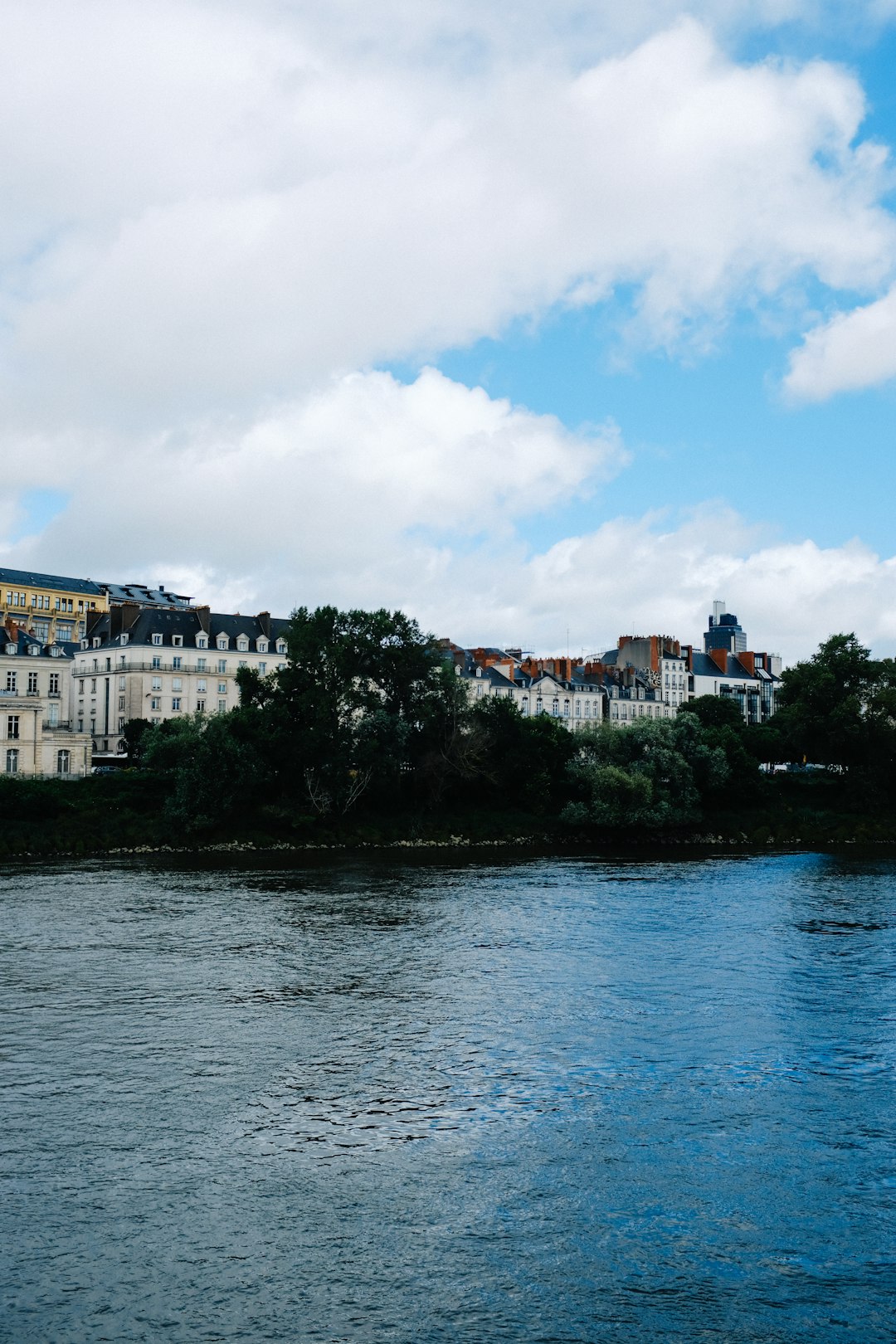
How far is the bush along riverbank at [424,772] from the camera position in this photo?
6888 centimetres

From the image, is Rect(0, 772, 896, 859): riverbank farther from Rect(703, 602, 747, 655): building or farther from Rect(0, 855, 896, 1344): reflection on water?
Rect(703, 602, 747, 655): building

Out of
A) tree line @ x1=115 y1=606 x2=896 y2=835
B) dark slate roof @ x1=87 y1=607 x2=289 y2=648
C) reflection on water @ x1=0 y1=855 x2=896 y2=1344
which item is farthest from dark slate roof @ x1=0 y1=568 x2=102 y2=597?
reflection on water @ x1=0 y1=855 x2=896 y2=1344

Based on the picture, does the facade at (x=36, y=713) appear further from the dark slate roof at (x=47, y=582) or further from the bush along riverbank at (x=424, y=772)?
the dark slate roof at (x=47, y=582)

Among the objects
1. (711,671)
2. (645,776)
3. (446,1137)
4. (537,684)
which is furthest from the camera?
(711,671)

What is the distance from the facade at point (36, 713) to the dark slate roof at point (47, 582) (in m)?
54.0

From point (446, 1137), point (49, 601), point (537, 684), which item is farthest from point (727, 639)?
point (446, 1137)

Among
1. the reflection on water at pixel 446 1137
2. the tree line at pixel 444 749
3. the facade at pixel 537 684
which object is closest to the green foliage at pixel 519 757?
the tree line at pixel 444 749

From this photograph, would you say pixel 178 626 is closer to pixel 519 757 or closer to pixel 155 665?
pixel 155 665

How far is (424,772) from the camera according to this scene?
7912 cm

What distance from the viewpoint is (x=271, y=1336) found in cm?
1266

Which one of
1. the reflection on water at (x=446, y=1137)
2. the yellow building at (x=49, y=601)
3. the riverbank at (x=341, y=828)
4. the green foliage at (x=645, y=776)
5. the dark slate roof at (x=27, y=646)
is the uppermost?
the yellow building at (x=49, y=601)

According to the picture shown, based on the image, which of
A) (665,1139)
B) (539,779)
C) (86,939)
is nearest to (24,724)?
(539,779)

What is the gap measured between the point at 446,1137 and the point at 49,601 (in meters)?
140

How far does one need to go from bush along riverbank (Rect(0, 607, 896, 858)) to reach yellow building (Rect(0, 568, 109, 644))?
67.1 meters
